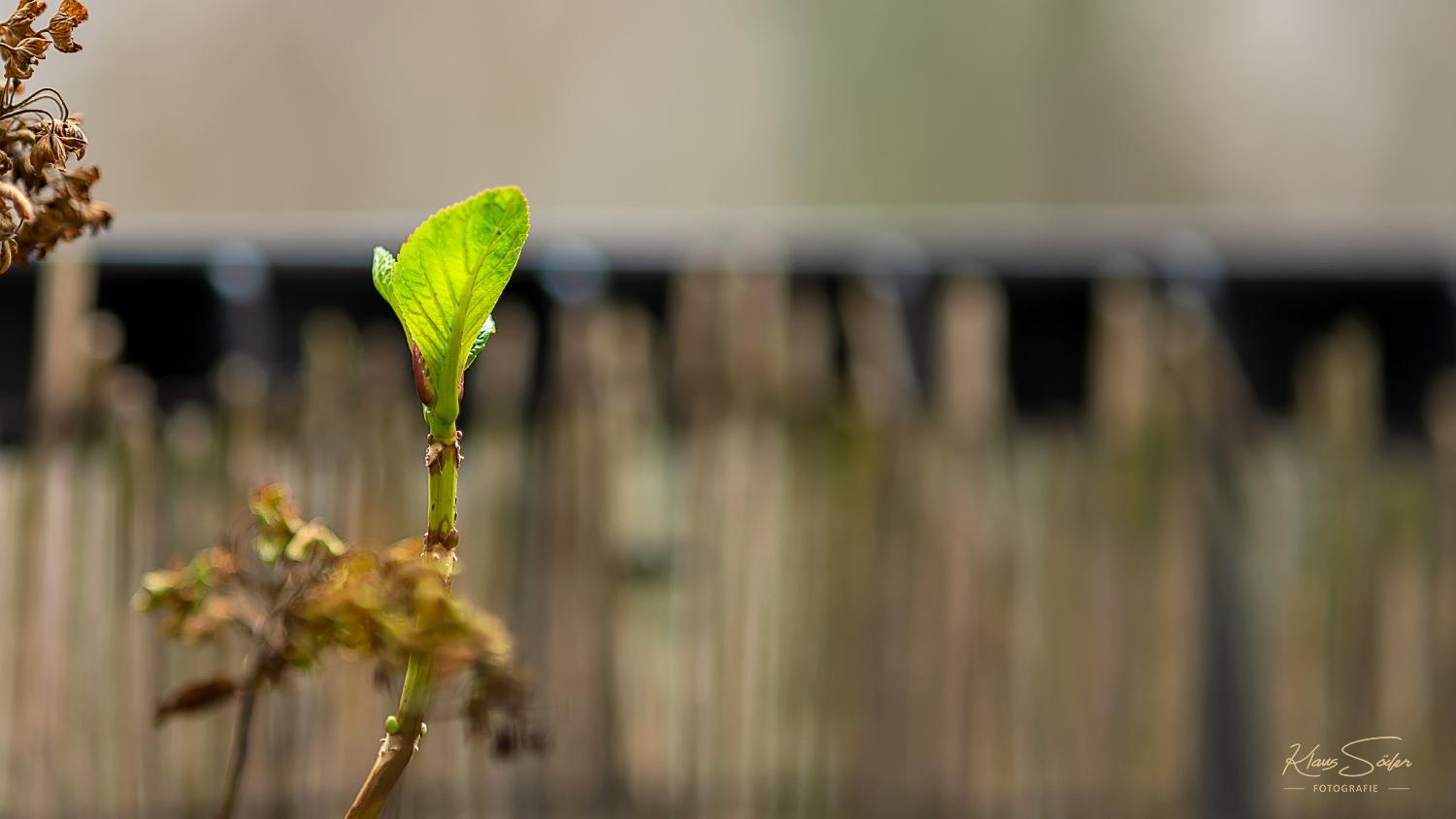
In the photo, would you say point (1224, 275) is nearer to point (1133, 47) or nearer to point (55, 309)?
point (55, 309)

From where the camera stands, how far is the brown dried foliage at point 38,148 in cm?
20

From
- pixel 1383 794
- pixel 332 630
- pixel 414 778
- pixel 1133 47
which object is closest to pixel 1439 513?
pixel 1383 794

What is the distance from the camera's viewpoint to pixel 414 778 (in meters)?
0.83

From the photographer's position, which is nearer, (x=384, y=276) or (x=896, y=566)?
(x=384, y=276)

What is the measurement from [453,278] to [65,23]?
0.34 feet

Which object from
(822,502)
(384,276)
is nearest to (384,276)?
(384,276)

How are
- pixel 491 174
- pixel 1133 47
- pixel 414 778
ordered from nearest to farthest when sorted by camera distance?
1. pixel 414 778
2. pixel 491 174
3. pixel 1133 47

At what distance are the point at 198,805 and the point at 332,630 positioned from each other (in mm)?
726

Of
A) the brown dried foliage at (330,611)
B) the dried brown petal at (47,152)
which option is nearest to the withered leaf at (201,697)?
the brown dried foliage at (330,611)

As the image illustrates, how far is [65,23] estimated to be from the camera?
0.70ft

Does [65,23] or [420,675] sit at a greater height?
[65,23]

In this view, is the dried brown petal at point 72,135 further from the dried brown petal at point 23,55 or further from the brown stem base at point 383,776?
the brown stem base at point 383,776

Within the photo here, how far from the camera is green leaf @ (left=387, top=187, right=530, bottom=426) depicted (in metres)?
0.19

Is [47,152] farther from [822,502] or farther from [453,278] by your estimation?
[822,502]
